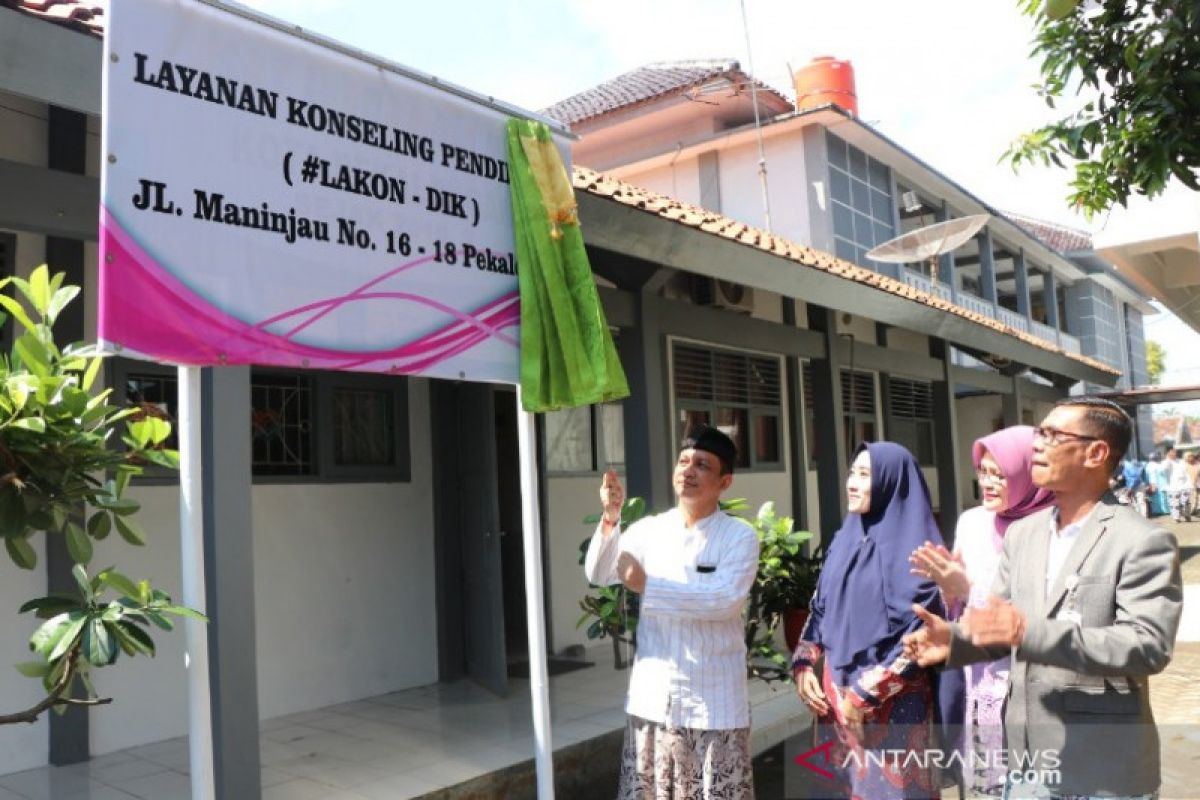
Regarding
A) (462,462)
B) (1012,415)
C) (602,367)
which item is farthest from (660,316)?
(1012,415)

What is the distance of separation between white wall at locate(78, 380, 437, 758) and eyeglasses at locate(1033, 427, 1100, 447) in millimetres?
4518

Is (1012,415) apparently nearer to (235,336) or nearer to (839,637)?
(839,637)

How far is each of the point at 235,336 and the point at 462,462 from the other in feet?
13.5

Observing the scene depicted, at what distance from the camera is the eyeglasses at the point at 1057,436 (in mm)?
2408

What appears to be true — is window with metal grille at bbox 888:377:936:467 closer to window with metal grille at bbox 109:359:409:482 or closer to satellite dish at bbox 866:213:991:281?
satellite dish at bbox 866:213:991:281

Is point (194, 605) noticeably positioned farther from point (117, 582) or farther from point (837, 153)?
point (837, 153)

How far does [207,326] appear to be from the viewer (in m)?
2.59

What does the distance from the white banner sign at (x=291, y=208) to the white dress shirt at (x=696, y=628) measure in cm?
89

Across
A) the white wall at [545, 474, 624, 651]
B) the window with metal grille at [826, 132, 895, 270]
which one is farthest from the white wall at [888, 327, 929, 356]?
the white wall at [545, 474, 624, 651]

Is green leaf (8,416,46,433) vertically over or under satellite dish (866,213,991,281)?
under

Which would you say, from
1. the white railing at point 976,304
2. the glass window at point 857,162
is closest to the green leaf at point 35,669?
the glass window at point 857,162

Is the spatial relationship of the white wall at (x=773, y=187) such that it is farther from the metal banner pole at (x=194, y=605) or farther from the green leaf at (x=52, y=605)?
the green leaf at (x=52, y=605)

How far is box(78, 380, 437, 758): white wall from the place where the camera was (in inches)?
203

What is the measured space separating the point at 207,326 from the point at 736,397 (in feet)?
24.9
